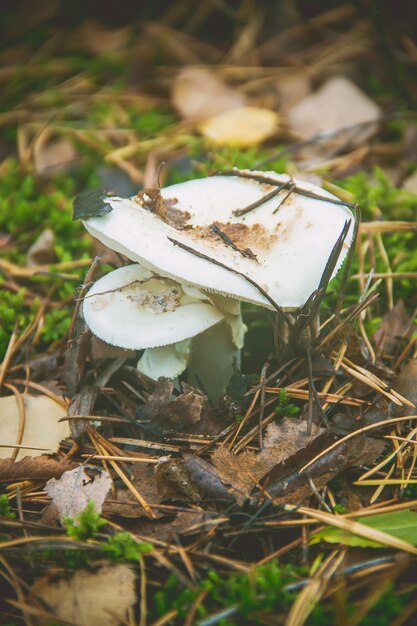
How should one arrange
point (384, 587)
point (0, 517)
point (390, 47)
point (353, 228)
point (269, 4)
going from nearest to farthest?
1. point (384, 587)
2. point (0, 517)
3. point (353, 228)
4. point (390, 47)
5. point (269, 4)

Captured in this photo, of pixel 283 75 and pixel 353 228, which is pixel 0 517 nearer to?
pixel 353 228

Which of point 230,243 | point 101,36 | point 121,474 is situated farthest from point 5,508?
point 101,36

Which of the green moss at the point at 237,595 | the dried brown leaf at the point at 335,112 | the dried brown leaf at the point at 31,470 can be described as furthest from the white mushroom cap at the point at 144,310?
the dried brown leaf at the point at 335,112

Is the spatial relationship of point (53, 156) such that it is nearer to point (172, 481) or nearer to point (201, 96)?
point (201, 96)

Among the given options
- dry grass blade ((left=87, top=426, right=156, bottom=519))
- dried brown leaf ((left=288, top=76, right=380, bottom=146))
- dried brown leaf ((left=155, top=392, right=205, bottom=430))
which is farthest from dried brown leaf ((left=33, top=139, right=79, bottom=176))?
dried brown leaf ((left=155, top=392, right=205, bottom=430))

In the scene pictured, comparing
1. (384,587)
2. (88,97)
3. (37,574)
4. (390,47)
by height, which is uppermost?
(390,47)

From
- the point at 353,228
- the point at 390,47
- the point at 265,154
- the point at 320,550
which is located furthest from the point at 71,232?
the point at 390,47
